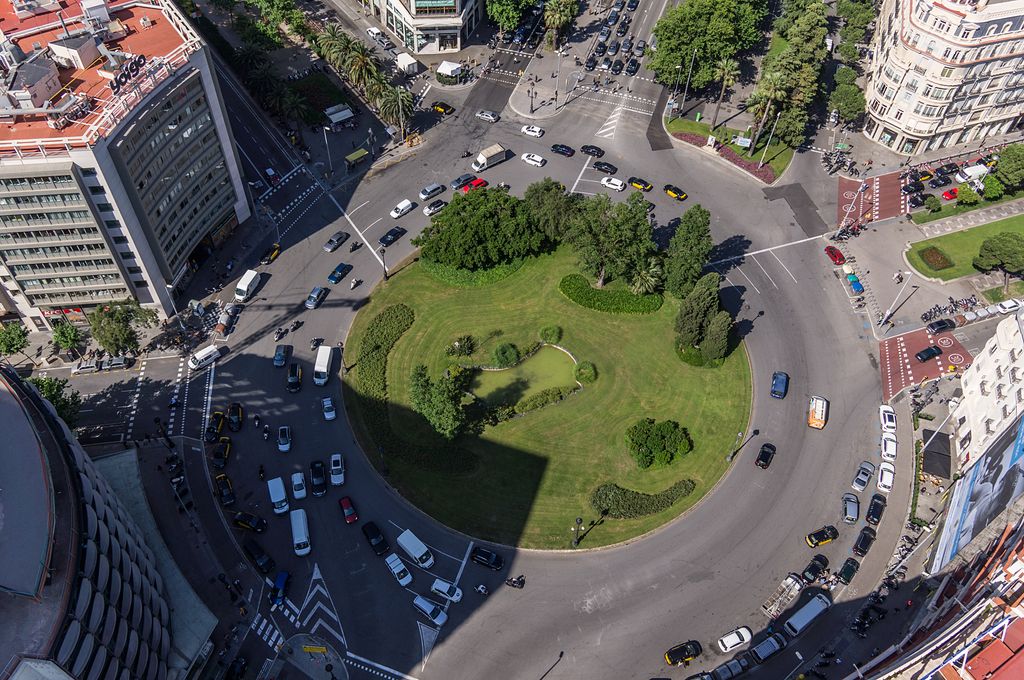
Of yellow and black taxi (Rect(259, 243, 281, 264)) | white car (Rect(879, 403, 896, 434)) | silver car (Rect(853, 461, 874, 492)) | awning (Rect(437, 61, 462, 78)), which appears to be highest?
awning (Rect(437, 61, 462, 78))

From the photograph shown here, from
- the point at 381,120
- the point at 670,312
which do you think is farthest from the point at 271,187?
the point at 670,312

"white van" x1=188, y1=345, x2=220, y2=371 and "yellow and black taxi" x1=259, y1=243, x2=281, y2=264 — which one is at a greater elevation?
"yellow and black taxi" x1=259, y1=243, x2=281, y2=264

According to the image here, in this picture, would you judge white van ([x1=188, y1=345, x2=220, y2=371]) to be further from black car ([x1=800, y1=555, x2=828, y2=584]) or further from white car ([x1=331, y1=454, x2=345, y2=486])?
black car ([x1=800, y1=555, x2=828, y2=584])

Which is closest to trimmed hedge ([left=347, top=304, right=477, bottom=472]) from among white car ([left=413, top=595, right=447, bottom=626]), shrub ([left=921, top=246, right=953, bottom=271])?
white car ([left=413, top=595, right=447, bottom=626])

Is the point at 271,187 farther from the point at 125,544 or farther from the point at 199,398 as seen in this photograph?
the point at 125,544

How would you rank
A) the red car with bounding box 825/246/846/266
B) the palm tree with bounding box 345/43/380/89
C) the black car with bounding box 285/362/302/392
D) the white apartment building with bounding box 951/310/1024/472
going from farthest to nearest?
the palm tree with bounding box 345/43/380/89 → the red car with bounding box 825/246/846/266 → the black car with bounding box 285/362/302/392 → the white apartment building with bounding box 951/310/1024/472

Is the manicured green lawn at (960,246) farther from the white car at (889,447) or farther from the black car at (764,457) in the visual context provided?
the black car at (764,457)

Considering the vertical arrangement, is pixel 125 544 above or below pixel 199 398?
above
